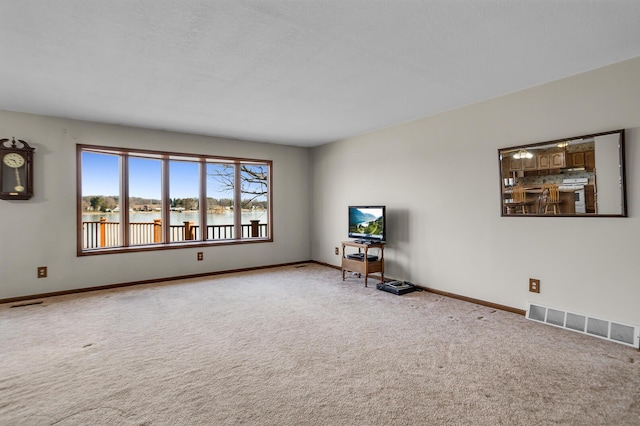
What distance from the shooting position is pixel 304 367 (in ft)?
7.55

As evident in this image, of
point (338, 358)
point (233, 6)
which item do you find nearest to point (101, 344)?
point (338, 358)

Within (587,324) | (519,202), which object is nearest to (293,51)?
(519,202)

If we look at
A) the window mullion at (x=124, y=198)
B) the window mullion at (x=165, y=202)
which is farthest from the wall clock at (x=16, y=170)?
the window mullion at (x=165, y=202)

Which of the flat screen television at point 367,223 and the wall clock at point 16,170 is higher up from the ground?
the wall clock at point 16,170

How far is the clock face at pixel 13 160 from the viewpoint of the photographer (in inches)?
154

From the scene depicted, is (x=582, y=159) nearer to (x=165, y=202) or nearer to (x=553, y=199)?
(x=553, y=199)

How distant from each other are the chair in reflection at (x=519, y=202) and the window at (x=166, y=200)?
3.97m

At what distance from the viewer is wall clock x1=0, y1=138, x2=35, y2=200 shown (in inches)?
153

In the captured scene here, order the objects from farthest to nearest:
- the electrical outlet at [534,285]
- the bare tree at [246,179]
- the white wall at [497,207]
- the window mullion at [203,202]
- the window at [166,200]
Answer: the bare tree at [246,179]
the window mullion at [203,202]
the window at [166,200]
the electrical outlet at [534,285]
the white wall at [497,207]

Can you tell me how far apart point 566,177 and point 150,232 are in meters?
5.57

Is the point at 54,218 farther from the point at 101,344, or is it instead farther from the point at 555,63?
the point at 555,63

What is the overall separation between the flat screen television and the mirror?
5.21ft

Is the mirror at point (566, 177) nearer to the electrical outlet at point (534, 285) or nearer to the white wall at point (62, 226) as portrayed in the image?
the electrical outlet at point (534, 285)

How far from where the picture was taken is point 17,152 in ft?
13.0
